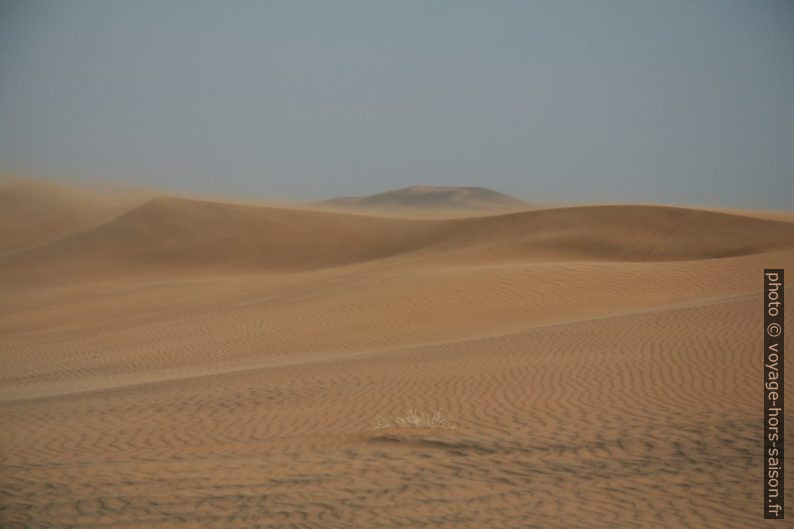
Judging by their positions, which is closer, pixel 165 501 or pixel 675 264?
pixel 165 501

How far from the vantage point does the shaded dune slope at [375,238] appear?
30.4m

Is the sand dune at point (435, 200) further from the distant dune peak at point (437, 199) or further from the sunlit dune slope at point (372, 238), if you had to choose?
the sunlit dune slope at point (372, 238)

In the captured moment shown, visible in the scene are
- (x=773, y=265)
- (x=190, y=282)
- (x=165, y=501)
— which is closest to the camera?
(x=165, y=501)

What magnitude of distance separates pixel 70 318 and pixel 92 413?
50.1 ft

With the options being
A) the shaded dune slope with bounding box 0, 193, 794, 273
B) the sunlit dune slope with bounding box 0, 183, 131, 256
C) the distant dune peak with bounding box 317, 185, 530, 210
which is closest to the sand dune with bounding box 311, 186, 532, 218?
the distant dune peak with bounding box 317, 185, 530, 210

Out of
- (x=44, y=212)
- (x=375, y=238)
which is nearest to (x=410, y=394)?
(x=375, y=238)

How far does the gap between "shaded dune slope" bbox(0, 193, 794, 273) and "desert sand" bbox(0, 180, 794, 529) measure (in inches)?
13.1

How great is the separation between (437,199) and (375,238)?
12012 cm

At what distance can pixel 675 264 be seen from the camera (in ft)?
78.2

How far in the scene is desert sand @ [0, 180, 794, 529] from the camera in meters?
7.02

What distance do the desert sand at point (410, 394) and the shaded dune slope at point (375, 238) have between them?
334 millimetres

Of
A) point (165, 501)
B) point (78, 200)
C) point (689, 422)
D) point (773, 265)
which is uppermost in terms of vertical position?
point (78, 200)

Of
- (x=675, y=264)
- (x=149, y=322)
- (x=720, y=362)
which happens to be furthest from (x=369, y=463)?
(x=675, y=264)

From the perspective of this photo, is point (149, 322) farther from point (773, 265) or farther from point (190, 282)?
point (773, 265)
